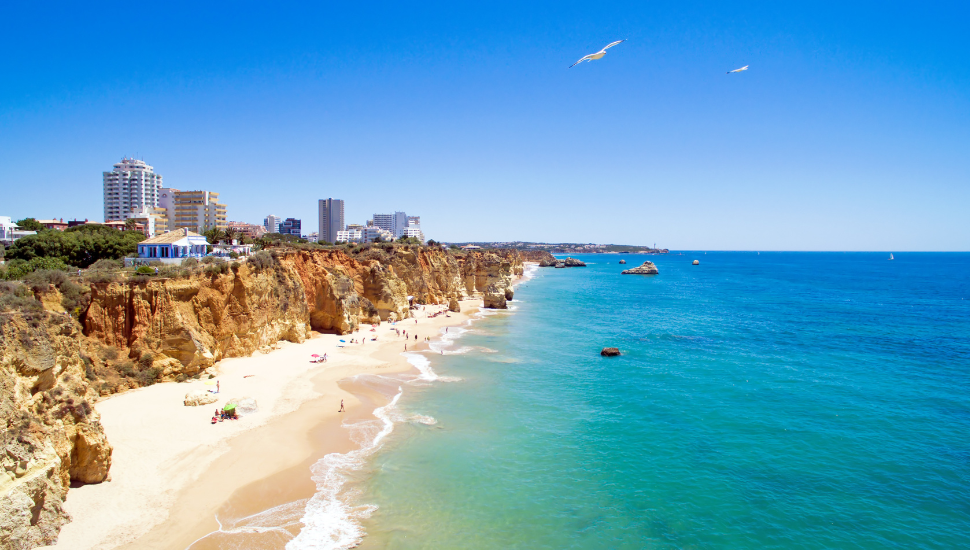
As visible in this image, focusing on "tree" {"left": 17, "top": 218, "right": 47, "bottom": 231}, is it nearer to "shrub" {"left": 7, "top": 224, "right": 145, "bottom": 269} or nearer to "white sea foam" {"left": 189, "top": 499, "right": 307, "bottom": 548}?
"shrub" {"left": 7, "top": 224, "right": 145, "bottom": 269}

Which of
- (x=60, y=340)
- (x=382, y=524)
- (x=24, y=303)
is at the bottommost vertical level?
(x=382, y=524)

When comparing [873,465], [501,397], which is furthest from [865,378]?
[501,397]

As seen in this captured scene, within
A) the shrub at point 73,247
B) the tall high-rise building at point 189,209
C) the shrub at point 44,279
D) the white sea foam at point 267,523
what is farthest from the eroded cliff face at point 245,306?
the tall high-rise building at point 189,209

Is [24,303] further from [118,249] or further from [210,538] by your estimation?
Result: [118,249]

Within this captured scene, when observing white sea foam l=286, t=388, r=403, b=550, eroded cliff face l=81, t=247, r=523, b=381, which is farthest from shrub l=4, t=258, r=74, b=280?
white sea foam l=286, t=388, r=403, b=550


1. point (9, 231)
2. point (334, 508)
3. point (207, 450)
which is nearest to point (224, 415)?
point (207, 450)

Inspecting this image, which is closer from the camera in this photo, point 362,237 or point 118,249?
point 118,249

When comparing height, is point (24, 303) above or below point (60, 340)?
above

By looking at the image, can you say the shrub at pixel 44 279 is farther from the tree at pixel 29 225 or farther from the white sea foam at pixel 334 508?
the tree at pixel 29 225
